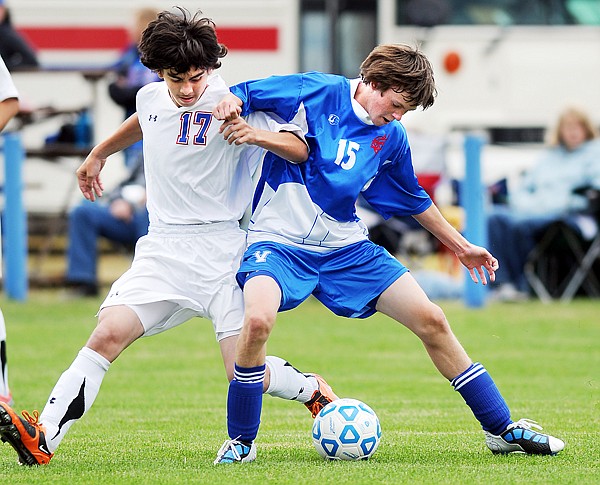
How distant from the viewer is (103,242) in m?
15.4

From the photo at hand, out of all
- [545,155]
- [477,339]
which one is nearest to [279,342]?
[477,339]

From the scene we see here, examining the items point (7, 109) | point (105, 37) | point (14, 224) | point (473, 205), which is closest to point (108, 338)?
point (7, 109)

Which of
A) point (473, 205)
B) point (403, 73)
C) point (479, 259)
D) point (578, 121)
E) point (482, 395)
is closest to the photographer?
point (403, 73)

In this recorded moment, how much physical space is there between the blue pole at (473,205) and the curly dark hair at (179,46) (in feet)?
22.7

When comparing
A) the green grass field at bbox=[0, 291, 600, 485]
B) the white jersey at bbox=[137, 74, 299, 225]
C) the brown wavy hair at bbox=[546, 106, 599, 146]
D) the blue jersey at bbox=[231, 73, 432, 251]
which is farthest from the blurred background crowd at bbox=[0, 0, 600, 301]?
the blue jersey at bbox=[231, 73, 432, 251]

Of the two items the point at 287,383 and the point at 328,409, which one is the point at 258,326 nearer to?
the point at 328,409

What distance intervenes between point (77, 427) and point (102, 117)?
351 inches

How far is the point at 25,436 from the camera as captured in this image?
5188mm

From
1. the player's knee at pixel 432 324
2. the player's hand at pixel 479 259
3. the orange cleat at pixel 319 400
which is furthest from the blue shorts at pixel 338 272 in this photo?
the orange cleat at pixel 319 400

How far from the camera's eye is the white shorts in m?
5.50

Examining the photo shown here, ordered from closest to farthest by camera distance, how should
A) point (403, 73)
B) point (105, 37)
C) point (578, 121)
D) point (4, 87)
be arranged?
point (403, 73)
point (4, 87)
point (578, 121)
point (105, 37)

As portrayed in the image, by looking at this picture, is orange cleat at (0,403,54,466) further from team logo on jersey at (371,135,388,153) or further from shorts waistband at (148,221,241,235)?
team logo on jersey at (371,135,388,153)

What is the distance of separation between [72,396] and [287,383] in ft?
3.43

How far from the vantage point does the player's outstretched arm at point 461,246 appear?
5777 millimetres
